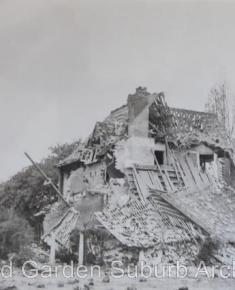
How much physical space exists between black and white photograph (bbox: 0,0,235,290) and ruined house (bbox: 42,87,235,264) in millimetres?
31

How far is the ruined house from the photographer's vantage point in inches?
442

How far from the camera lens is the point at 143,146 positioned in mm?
13156

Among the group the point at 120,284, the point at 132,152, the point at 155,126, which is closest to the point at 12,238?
the point at 120,284

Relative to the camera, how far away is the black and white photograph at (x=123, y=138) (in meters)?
8.18

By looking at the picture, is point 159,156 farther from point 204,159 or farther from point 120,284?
point 120,284

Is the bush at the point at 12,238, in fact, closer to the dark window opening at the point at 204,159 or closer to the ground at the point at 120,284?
the ground at the point at 120,284

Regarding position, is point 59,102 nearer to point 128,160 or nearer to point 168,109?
point 128,160

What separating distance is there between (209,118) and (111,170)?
3.26 metres

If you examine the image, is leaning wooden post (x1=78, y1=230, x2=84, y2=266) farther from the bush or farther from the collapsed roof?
the collapsed roof

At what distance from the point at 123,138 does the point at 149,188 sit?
58.7 inches

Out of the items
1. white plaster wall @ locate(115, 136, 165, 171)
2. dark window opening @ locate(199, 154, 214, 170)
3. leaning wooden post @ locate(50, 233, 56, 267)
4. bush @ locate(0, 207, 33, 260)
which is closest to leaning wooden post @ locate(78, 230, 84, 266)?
leaning wooden post @ locate(50, 233, 56, 267)

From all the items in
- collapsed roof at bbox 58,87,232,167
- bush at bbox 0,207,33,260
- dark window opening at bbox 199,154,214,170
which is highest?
collapsed roof at bbox 58,87,232,167

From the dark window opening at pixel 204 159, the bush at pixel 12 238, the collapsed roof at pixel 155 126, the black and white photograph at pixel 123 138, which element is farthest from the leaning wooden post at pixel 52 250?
the dark window opening at pixel 204 159

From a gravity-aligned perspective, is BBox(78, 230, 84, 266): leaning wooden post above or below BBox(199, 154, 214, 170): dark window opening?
below
